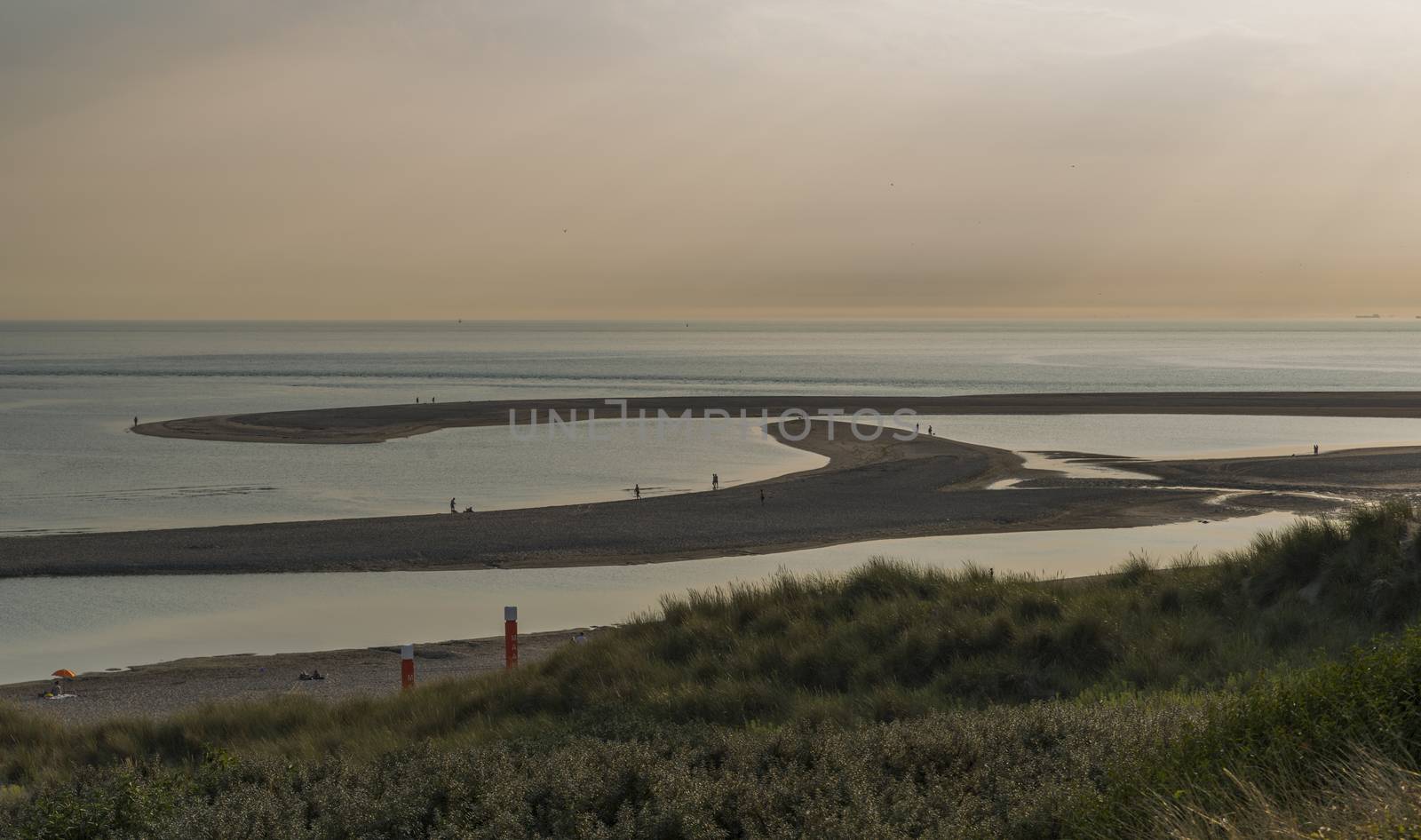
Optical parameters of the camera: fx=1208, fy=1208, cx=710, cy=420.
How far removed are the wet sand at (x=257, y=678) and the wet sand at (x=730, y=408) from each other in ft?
138

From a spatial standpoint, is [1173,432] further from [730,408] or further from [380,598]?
[380,598]

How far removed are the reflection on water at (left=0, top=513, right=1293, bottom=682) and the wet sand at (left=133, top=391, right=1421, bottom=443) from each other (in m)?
34.3

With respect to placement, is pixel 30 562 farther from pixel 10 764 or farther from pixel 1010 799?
pixel 1010 799

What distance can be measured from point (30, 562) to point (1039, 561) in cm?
A: 2320

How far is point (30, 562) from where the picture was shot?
28031 mm

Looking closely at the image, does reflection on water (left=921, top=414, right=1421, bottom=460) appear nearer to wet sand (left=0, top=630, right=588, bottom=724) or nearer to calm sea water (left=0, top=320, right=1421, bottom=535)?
calm sea water (left=0, top=320, right=1421, bottom=535)

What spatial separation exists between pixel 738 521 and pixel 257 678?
56.7 feet

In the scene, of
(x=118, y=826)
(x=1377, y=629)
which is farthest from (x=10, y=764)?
(x=1377, y=629)

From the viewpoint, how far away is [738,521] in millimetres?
33156

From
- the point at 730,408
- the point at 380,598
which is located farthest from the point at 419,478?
the point at 730,408

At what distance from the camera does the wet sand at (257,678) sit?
15594 mm

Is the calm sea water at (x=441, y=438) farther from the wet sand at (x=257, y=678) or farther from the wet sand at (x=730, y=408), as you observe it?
the wet sand at (x=257, y=678)

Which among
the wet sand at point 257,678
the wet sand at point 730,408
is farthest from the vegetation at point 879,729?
the wet sand at point 730,408

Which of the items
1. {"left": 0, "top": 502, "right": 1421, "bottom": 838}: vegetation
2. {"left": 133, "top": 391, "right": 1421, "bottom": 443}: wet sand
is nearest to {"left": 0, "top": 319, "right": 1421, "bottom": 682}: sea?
{"left": 133, "top": 391, "right": 1421, "bottom": 443}: wet sand
